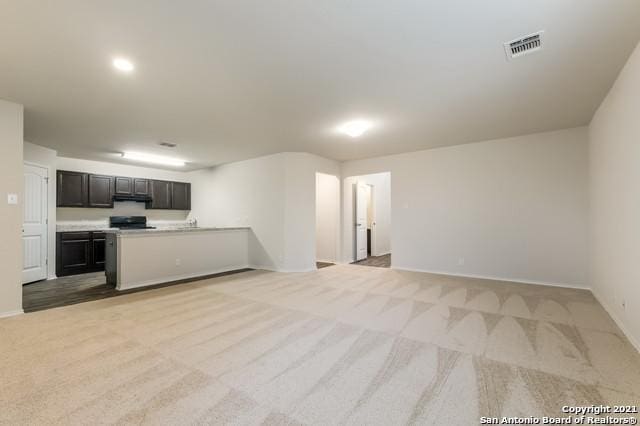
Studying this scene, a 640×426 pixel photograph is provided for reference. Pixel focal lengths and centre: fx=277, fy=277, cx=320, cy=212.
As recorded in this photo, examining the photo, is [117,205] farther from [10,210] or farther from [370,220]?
[370,220]

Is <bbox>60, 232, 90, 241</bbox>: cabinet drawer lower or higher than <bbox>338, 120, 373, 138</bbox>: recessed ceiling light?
lower

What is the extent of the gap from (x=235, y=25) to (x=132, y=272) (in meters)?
4.35

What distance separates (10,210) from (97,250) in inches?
121

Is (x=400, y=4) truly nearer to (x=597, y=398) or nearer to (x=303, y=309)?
(x=597, y=398)

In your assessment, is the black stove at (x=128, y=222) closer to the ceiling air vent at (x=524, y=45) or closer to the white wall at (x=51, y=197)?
the white wall at (x=51, y=197)

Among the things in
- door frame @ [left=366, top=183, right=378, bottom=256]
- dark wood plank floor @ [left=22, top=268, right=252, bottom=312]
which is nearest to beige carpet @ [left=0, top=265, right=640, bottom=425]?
dark wood plank floor @ [left=22, top=268, right=252, bottom=312]

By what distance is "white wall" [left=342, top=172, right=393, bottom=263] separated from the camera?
23.3ft

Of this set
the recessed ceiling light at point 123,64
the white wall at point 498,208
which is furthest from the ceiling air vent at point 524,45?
the recessed ceiling light at point 123,64

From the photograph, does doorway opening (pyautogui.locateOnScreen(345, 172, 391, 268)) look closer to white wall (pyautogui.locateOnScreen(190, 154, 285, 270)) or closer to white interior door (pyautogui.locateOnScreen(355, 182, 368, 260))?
white interior door (pyautogui.locateOnScreen(355, 182, 368, 260))

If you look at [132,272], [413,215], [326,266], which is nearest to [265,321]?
[132,272]

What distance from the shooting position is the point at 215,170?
24.5ft

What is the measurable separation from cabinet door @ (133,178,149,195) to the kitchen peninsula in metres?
2.41

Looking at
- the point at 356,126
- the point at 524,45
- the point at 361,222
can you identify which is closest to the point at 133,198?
the point at 361,222

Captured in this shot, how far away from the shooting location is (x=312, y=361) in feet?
7.31
